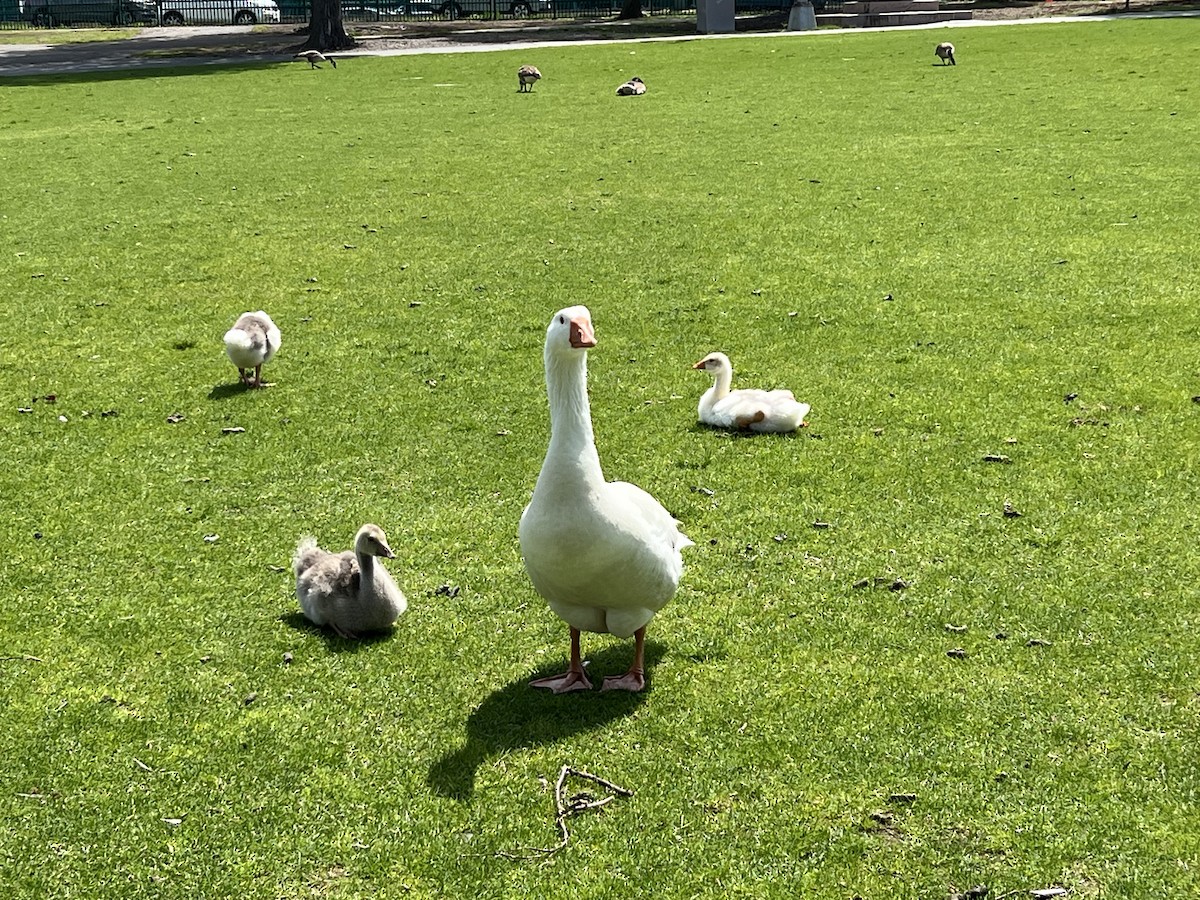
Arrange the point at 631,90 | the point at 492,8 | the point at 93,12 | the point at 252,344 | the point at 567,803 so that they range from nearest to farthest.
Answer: the point at 567,803, the point at 252,344, the point at 631,90, the point at 492,8, the point at 93,12

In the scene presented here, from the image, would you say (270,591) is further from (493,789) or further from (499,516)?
(493,789)

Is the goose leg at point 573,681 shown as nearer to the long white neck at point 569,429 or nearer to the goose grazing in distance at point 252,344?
the long white neck at point 569,429

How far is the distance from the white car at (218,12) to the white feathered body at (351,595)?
67.5 m

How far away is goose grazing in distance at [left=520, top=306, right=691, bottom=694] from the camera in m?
4.95

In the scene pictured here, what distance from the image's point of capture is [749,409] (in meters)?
8.23

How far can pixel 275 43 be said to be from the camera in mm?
48750

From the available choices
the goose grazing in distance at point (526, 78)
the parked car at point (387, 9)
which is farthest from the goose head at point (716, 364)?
the parked car at point (387, 9)

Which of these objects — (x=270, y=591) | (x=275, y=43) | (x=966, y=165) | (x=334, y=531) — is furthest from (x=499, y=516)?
(x=275, y=43)

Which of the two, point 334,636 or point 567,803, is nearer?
point 567,803

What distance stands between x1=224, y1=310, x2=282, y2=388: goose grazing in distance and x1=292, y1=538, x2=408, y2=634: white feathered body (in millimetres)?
3669

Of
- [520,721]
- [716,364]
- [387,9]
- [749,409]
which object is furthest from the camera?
[387,9]

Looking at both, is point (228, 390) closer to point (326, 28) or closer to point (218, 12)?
point (326, 28)

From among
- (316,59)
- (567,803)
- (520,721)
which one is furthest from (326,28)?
(567,803)

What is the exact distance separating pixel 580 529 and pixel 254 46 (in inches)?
1883
